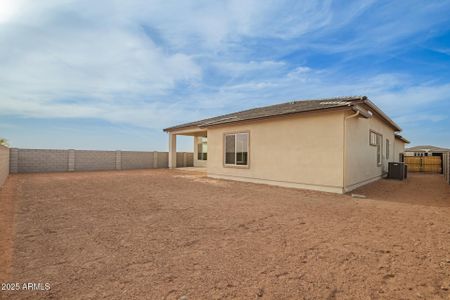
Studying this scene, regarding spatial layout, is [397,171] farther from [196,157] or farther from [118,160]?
[118,160]

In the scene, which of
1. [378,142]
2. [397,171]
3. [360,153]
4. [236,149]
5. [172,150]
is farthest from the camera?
[172,150]

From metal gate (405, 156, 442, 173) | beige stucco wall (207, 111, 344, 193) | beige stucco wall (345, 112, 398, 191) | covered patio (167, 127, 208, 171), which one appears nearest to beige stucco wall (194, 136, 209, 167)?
covered patio (167, 127, 208, 171)

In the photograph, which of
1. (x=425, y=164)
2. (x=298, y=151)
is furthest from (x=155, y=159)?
(x=425, y=164)

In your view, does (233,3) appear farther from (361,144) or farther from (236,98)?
(236,98)

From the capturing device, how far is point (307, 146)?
328 inches

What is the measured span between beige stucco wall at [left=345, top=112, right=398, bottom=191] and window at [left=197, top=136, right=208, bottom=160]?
13330 millimetres

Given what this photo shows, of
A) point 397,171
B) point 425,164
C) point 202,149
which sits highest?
point 202,149

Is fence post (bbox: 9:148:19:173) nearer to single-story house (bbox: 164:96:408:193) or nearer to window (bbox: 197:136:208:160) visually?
single-story house (bbox: 164:96:408:193)

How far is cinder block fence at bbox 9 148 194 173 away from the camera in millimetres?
14580

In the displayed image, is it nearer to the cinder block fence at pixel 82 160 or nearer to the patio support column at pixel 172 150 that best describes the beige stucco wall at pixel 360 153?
the patio support column at pixel 172 150

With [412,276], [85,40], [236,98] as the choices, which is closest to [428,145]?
[236,98]

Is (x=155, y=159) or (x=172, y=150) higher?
(x=172, y=150)

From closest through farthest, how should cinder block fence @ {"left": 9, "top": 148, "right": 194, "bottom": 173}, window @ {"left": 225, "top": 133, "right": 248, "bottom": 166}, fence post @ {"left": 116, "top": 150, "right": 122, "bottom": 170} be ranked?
window @ {"left": 225, "top": 133, "right": 248, "bottom": 166}, cinder block fence @ {"left": 9, "top": 148, "right": 194, "bottom": 173}, fence post @ {"left": 116, "top": 150, "right": 122, "bottom": 170}

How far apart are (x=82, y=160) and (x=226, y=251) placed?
58.3 feet
